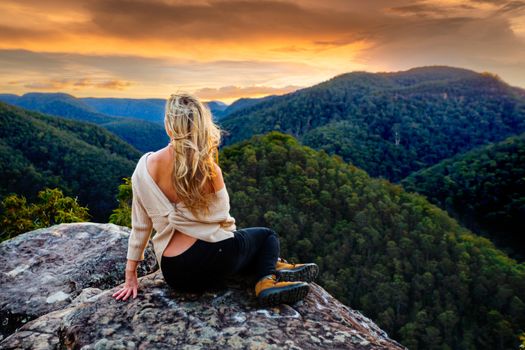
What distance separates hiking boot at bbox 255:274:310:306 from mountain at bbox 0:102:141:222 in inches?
2406

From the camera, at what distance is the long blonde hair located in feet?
9.58

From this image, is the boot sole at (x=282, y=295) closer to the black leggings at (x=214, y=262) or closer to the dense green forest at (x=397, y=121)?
the black leggings at (x=214, y=262)

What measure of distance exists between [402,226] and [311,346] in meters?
43.3

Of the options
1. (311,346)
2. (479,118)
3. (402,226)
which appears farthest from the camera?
(479,118)

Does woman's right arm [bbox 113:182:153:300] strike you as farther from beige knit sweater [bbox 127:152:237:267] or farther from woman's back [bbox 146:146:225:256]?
woman's back [bbox 146:146:225:256]

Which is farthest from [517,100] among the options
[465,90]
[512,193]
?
[512,193]

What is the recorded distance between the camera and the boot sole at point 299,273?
384 cm

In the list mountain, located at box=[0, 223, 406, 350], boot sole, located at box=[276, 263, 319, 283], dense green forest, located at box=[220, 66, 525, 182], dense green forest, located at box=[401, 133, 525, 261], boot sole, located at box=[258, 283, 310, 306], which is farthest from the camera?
dense green forest, located at box=[220, 66, 525, 182]

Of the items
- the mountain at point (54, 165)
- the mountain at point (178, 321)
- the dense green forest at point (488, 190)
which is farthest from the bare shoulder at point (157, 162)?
A: the dense green forest at point (488, 190)

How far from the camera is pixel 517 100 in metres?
139

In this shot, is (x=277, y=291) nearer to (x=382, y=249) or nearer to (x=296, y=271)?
(x=296, y=271)

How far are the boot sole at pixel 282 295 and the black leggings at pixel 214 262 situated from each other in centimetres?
27

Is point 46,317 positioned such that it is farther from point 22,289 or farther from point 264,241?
point 264,241

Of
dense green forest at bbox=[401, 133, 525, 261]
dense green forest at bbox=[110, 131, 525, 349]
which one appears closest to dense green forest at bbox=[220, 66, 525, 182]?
dense green forest at bbox=[401, 133, 525, 261]
